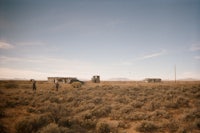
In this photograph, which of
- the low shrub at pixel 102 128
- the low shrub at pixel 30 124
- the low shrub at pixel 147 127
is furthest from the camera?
the low shrub at pixel 147 127

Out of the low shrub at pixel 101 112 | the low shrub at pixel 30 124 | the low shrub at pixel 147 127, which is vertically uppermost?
the low shrub at pixel 30 124

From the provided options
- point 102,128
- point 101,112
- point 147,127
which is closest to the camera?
point 102,128

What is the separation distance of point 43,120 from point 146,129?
5.70 meters

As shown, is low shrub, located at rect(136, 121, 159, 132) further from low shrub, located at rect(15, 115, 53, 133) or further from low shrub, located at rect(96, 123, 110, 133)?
low shrub, located at rect(15, 115, 53, 133)

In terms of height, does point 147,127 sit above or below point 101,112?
below

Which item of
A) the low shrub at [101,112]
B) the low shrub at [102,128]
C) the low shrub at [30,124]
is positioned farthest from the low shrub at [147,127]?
the low shrub at [30,124]

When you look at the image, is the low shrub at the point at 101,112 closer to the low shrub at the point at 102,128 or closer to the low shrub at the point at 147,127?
the low shrub at the point at 102,128

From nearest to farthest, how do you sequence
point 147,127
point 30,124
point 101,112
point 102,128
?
point 30,124, point 102,128, point 147,127, point 101,112

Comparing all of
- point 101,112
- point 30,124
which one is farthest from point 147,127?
point 30,124

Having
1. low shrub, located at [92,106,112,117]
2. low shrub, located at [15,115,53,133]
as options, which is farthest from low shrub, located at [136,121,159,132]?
low shrub, located at [15,115,53,133]

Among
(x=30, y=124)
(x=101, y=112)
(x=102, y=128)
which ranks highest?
(x=30, y=124)

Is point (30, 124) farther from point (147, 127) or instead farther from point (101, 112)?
point (147, 127)

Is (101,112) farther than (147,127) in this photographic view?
Yes

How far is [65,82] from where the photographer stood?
53031 millimetres
